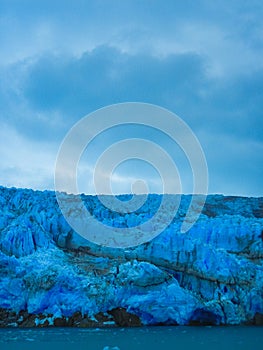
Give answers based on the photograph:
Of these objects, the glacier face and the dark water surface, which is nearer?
the dark water surface

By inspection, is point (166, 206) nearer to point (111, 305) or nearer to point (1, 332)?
point (111, 305)

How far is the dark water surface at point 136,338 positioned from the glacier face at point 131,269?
95 cm

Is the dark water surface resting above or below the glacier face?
below

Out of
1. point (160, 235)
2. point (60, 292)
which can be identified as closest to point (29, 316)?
point (60, 292)

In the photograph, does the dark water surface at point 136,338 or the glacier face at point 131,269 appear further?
the glacier face at point 131,269

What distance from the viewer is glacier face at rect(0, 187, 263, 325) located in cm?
1631

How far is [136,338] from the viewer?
13102mm

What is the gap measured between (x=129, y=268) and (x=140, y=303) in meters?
1.52

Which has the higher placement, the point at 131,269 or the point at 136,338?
the point at 131,269

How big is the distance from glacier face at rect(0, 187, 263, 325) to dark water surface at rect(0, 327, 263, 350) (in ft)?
3.12

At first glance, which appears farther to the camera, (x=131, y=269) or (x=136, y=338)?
(x=131, y=269)

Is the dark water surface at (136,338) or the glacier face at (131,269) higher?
the glacier face at (131,269)

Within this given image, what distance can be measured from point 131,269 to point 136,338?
4.14 m

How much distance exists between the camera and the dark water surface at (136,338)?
1165cm
